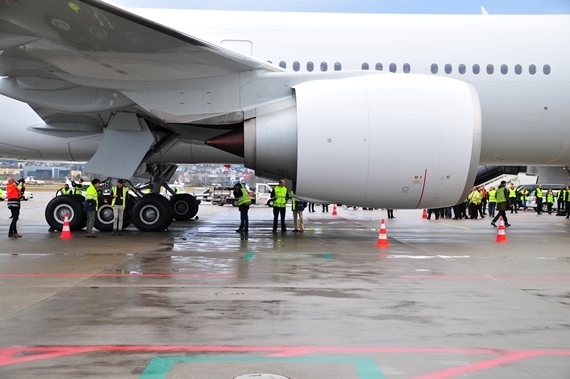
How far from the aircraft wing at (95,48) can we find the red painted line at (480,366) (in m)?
8.35

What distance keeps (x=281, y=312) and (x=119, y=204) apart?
9.17 metres

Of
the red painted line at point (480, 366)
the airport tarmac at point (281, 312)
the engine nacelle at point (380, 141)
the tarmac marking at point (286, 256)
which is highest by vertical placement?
the engine nacelle at point (380, 141)

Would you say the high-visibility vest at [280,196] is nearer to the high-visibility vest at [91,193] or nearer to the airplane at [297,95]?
the airplane at [297,95]

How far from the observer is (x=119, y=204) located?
1509 centimetres

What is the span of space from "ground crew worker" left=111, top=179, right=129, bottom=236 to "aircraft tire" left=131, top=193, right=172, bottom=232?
279 mm

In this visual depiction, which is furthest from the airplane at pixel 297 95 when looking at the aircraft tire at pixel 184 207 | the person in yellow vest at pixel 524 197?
the person in yellow vest at pixel 524 197

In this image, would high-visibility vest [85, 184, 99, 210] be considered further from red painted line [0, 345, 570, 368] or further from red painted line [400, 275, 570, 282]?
red painted line [0, 345, 570, 368]

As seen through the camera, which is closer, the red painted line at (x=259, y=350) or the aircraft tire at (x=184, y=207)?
the red painted line at (x=259, y=350)

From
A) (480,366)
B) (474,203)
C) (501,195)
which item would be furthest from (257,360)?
(474,203)

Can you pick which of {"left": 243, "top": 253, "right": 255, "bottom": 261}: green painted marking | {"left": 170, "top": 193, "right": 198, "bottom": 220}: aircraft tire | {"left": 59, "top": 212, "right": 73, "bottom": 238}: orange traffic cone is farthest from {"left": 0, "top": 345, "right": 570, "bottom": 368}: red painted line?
{"left": 170, "top": 193, "right": 198, "bottom": 220}: aircraft tire

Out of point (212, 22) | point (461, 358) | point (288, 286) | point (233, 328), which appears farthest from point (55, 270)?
point (212, 22)

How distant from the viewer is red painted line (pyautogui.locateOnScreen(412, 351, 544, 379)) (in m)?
4.70

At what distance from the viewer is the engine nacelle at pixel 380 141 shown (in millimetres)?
12359

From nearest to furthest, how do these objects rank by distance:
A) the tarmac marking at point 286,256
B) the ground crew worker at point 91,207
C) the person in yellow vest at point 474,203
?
the tarmac marking at point 286,256, the ground crew worker at point 91,207, the person in yellow vest at point 474,203
